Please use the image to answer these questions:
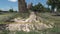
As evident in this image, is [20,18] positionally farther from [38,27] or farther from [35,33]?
[35,33]

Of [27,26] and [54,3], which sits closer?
[27,26]

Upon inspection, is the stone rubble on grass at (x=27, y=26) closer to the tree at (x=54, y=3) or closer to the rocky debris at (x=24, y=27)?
the rocky debris at (x=24, y=27)

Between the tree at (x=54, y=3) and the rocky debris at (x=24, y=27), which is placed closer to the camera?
the rocky debris at (x=24, y=27)

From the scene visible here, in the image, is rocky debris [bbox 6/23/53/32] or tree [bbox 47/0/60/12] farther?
tree [bbox 47/0/60/12]

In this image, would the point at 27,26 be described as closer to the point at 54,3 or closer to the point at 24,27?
the point at 24,27

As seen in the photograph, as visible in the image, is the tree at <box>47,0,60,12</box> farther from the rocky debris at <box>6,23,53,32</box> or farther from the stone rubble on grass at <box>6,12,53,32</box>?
the rocky debris at <box>6,23,53,32</box>

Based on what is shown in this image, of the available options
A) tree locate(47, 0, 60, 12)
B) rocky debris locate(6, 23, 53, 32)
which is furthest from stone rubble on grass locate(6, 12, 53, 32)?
tree locate(47, 0, 60, 12)

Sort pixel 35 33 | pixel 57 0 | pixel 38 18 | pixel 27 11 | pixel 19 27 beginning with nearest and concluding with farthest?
1. pixel 35 33
2. pixel 19 27
3. pixel 38 18
4. pixel 27 11
5. pixel 57 0

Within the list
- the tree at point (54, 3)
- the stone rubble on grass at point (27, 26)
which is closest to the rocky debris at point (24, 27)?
the stone rubble on grass at point (27, 26)

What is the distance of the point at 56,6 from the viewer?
4375 cm

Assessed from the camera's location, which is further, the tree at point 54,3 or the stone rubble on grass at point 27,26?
the tree at point 54,3

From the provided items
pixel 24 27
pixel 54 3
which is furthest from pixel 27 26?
pixel 54 3

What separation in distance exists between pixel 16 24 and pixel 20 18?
1.80 metres

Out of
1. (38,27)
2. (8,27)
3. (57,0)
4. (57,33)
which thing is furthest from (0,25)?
(57,0)
